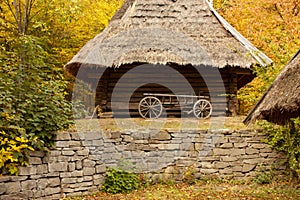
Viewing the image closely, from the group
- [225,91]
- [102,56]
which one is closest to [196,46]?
[225,91]

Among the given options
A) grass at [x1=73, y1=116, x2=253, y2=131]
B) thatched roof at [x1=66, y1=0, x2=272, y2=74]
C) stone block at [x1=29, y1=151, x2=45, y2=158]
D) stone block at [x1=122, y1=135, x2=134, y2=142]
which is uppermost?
thatched roof at [x1=66, y1=0, x2=272, y2=74]

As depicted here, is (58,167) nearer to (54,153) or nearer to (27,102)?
(54,153)

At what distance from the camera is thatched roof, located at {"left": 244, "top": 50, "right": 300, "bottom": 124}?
16.1 feet

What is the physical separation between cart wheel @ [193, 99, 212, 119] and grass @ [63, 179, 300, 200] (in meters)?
3.36

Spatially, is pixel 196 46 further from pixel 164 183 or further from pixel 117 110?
pixel 164 183

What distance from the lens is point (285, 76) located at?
5473 mm

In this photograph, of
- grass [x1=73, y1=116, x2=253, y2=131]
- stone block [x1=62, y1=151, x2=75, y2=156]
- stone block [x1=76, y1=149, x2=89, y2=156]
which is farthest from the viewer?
grass [x1=73, y1=116, x2=253, y2=131]

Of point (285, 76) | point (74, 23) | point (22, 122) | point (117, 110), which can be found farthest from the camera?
point (74, 23)

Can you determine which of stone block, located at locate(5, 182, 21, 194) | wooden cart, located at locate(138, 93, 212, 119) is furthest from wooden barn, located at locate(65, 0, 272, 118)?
stone block, located at locate(5, 182, 21, 194)

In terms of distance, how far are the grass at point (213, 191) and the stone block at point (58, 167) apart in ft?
2.11

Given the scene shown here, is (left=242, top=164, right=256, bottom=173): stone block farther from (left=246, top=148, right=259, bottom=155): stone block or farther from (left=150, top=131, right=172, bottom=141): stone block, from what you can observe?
(left=150, top=131, right=172, bottom=141): stone block

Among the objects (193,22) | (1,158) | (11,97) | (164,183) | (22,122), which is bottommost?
(164,183)

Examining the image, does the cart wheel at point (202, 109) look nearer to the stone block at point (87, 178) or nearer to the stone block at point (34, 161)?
the stone block at point (87, 178)

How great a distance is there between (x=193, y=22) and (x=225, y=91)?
8.55ft
